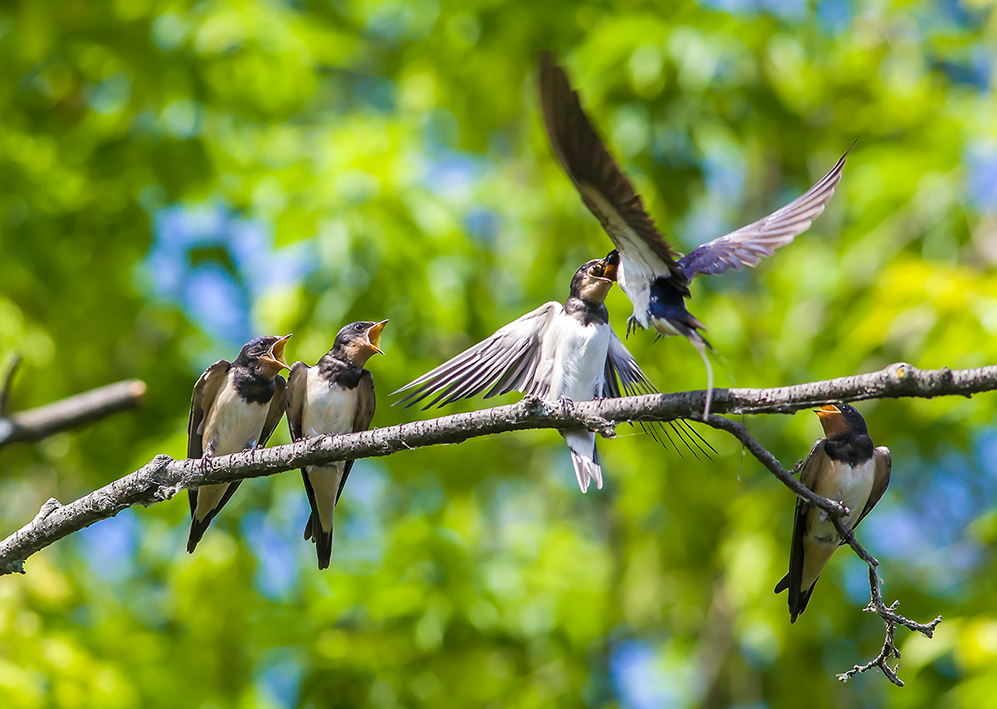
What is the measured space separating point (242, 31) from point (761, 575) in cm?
516

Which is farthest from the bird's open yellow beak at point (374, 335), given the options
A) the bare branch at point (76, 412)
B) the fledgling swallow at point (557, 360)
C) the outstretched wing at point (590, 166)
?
the bare branch at point (76, 412)

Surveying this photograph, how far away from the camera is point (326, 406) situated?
11.4 feet

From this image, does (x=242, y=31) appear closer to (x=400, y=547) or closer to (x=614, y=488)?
(x=400, y=547)

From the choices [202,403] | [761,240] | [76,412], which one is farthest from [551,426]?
[76,412]

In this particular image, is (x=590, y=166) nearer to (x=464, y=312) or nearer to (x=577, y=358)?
(x=577, y=358)

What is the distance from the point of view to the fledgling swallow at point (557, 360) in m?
2.51

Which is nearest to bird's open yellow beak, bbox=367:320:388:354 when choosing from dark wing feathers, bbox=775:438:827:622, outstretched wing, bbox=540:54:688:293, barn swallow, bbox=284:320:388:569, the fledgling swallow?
barn swallow, bbox=284:320:388:569

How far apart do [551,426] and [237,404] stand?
1992 millimetres

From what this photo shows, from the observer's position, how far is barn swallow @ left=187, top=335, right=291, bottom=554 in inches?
141

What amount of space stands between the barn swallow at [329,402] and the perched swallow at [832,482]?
1.59 m

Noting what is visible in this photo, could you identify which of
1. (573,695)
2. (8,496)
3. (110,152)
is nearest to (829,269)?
(573,695)

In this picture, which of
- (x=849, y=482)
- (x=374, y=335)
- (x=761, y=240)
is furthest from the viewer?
(x=374, y=335)

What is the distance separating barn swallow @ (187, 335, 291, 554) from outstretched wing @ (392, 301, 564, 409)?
1.08 metres

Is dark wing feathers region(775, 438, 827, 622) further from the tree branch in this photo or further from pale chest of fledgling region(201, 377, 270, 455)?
pale chest of fledgling region(201, 377, 270, 455)
